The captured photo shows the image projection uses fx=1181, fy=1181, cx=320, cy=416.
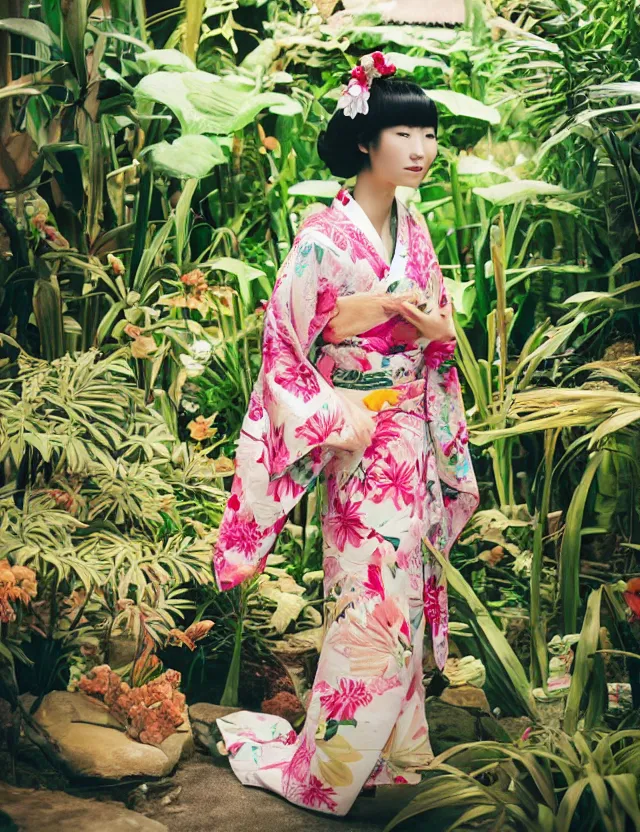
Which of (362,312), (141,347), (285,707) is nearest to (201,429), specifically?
(141,347)

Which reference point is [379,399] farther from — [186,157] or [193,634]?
[186,157]

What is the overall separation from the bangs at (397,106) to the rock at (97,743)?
4.40 feet

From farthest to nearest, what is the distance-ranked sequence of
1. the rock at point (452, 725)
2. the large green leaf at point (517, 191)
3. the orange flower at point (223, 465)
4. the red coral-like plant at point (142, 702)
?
the orange flower at point (223, 465) → the large green leaf at point (517, 191) → the rock at point (452, 725) → the red coral-like plant at point (142, 702)

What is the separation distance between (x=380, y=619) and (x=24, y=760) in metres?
0.82

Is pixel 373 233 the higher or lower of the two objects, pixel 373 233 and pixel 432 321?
the higher

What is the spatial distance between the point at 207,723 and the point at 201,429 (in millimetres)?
764

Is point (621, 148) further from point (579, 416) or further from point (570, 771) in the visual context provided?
point (570, 771)

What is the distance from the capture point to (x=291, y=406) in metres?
2.31

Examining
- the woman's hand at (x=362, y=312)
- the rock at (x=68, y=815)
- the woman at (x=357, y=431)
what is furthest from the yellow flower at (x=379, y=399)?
the rock at (x=68, y=815)

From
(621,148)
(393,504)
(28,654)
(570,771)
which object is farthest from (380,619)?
(621,148)

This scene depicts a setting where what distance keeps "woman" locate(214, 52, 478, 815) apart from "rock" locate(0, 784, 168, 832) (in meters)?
0.33

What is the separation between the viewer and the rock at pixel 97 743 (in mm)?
2426

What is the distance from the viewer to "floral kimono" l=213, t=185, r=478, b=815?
7.60 feet

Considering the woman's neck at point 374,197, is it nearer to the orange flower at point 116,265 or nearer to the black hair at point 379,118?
the black hair at point 379,118
